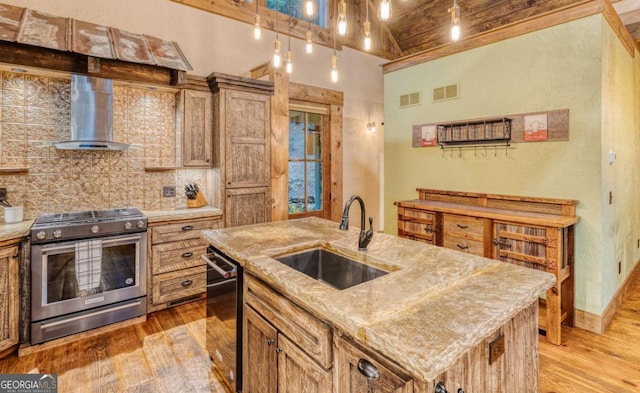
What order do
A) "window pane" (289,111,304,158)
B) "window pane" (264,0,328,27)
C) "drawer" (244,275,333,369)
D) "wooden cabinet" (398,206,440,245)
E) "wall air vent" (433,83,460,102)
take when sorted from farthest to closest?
"window pane" (289,111,304,158), "window pane" (264,0,328,27), "wall air vent" (433,83,460,102), "wooden cabinet" (398,206,440,245), "drawer" (244,275,333,369)

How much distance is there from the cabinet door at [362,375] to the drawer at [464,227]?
2372 mm

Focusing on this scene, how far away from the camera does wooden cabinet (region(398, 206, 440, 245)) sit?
11.3 feet

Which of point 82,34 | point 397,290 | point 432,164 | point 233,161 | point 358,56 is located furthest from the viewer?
point 358,56

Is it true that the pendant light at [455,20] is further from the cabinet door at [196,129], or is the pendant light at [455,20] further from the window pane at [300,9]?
the window pane at [300,9]

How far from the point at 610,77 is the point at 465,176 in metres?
1.49

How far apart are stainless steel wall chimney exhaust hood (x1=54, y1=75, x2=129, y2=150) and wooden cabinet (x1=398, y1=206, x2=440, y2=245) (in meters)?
2.94

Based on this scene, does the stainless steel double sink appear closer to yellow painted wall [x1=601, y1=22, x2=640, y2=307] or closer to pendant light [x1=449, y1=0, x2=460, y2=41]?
pendant light [x1=449, y1=0, x2=460, y2=41]

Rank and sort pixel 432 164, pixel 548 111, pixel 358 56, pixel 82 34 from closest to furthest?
pixel 82 34 → pixel 548 111 → pixel 432 164 → pixel 358 56

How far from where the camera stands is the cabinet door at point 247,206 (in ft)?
11.9

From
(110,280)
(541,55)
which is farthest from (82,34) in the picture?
(541,55)

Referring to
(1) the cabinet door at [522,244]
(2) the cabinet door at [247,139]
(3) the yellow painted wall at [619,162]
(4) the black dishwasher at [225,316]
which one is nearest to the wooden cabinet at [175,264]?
(2) the cabinet door at [247,139]

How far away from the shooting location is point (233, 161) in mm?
3615

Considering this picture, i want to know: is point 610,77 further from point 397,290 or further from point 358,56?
point 358,56

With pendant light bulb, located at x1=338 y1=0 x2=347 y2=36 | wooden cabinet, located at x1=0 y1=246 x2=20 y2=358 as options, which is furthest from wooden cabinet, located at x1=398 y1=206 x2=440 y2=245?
wooden cabinet, located at x1=0 y1=246 x2=20 y2=358
